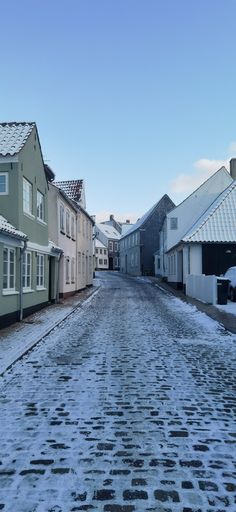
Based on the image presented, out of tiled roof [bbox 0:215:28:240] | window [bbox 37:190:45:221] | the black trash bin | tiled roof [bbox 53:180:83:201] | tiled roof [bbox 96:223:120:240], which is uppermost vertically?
tiled roof [bbox 96:223:120:240]

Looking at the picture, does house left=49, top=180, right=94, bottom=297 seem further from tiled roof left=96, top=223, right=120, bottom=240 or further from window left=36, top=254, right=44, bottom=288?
tiled roof left=96, top=223, right=120, bottom=240

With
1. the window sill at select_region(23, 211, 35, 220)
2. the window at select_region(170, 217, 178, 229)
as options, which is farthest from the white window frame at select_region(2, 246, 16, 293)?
the window at select_region(170, 217, 178, 229)

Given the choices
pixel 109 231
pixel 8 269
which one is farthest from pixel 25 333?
pixel 109 231

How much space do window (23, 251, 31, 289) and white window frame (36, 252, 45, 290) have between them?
1393 mm

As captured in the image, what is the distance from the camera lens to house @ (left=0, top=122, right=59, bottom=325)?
14.0 metres

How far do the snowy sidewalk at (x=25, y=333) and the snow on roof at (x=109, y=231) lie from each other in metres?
68.9

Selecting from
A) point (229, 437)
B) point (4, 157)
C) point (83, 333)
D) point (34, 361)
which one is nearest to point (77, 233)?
point (4, 157)

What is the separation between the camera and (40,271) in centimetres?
1833

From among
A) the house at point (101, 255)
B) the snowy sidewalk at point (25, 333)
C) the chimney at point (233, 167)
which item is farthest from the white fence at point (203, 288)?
the house at point (101, 255)

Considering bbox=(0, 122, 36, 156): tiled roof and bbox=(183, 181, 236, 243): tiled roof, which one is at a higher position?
bbox=(0, 122, 36, 156): tiled roof

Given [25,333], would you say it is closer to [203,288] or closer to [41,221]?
[41,221]

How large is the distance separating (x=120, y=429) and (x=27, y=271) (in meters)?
11.5

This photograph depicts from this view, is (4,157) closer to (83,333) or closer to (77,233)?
(83,333)

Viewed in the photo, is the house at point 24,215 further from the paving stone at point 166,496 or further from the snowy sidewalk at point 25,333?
the paving stone at point 166,496
